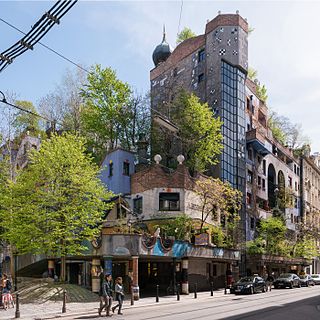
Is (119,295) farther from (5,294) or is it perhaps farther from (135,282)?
(135,282)

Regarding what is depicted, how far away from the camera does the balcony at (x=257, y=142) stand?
50250 millimetres

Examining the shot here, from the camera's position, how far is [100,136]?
48.4 metres

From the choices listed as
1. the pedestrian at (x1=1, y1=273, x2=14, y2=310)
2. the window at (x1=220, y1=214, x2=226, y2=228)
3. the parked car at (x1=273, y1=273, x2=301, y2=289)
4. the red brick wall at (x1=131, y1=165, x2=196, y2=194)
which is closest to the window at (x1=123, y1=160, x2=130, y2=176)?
the red brick wall at (x1=131, y1=165, x2=196, y2=194)

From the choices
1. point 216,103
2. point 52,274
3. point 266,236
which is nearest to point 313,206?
point 266,236

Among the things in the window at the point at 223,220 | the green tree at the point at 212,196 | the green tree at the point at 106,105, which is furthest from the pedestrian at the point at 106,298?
the green tree at the point at 106,105

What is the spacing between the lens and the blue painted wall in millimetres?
40750

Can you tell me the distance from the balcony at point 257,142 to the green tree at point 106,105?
44.2 ft

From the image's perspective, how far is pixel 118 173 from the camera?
4094 centimetres

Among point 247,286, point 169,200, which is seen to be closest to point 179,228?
point 169,200

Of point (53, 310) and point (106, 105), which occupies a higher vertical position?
point (106, 105)

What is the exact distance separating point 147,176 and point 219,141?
9.92m

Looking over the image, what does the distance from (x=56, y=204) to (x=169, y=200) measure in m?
12.3

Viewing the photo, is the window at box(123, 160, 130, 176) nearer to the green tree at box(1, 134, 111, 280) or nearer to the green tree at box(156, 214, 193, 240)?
the green tree at box(156, 214, 193, 240)

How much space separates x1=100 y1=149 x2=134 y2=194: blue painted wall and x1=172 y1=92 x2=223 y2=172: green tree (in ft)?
19.1
